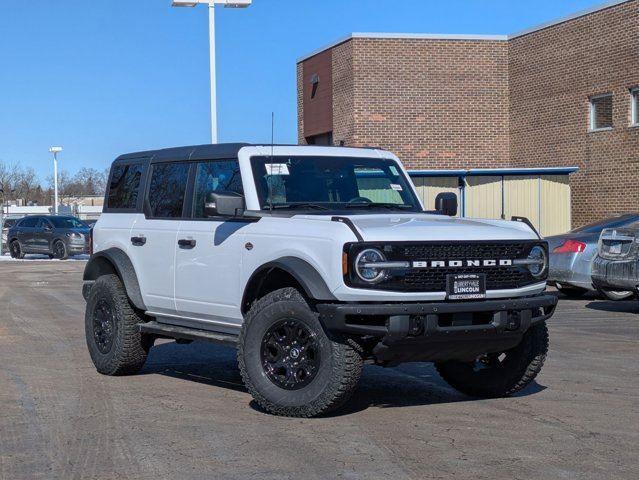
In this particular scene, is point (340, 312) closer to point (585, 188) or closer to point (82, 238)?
point (585, 188)

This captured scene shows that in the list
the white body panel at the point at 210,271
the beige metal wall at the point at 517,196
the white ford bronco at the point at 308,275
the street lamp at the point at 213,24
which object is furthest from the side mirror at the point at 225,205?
the beige metal wall at the point at 517,196

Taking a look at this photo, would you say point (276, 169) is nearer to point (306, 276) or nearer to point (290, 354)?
point (306, 276)

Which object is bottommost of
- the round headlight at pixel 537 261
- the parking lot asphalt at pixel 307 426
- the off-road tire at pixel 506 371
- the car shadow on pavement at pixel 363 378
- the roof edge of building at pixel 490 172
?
the car shadow on pavement at pixel 363 378

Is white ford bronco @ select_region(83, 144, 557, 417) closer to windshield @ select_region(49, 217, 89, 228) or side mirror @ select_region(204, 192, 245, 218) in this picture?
side mirror @ select_region(204, 192, 245, 218)

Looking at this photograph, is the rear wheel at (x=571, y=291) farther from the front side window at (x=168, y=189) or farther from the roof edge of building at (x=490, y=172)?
the roof edge of building at (x=490, y=172)

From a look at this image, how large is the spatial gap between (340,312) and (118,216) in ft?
12.2

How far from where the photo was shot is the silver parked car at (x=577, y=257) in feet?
54.9

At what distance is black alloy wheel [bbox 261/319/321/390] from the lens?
24.5 feet

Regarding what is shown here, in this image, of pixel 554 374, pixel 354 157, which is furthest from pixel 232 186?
pixel 554 374

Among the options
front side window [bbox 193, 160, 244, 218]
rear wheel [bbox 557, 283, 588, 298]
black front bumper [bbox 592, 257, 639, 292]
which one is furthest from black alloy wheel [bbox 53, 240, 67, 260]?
front side window [bbox 193, 160, 244, 218]

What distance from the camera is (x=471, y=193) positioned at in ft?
101

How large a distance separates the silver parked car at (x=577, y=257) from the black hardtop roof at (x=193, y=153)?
8587mm

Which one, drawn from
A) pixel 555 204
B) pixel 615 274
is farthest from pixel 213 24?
pixel 615 274

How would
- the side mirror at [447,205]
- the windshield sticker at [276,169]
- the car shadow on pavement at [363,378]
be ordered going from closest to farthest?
the car shadow on pavement at [363,378]
the windshield sticker at [276,169]
the side mirror at [447,205]
